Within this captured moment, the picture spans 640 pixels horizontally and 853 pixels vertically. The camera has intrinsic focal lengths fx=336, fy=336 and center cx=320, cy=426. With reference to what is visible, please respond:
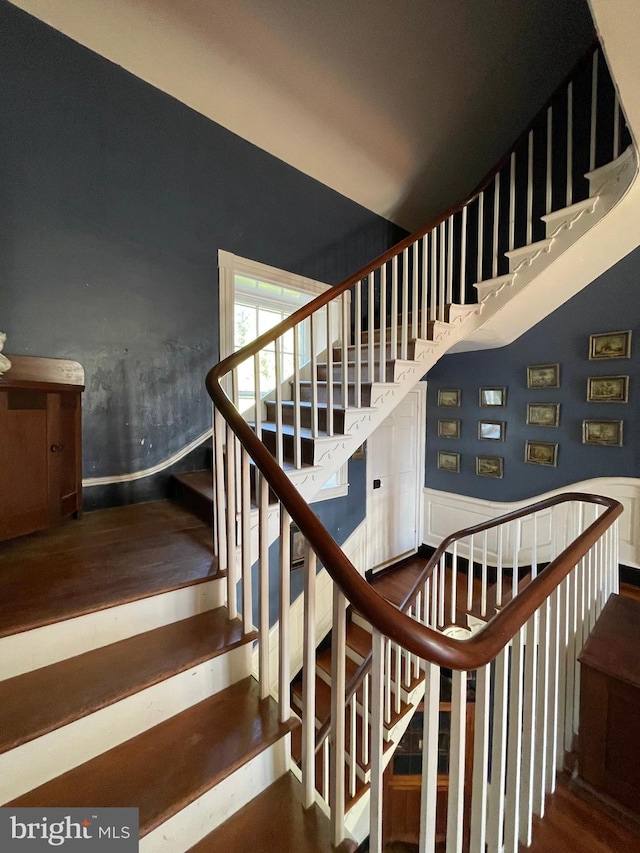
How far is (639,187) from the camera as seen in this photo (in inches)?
70.6

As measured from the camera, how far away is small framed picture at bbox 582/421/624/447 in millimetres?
2701

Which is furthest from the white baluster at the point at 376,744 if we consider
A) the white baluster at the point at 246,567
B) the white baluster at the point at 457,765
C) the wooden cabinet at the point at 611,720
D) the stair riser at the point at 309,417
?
the stair riser at the point at 309,417

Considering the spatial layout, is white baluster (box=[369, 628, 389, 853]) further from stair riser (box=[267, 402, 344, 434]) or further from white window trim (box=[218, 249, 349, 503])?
white window trim (box=[218, 249, 349, 503])

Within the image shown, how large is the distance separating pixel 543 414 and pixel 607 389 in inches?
19.3

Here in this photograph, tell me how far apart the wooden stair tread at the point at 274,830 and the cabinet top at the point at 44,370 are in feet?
6.27

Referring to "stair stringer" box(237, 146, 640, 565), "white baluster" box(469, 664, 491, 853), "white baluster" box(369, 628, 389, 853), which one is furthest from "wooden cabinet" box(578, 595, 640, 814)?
"stair stringer" box(237, 146, 640, 565)

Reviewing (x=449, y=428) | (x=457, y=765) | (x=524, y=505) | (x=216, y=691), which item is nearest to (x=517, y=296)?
(x=449, y=428)

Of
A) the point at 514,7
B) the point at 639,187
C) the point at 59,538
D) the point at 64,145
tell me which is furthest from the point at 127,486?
the point at 514,7

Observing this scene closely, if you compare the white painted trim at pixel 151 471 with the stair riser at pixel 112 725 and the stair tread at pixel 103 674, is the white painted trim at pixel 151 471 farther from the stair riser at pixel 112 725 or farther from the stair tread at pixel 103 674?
the stair riser at pixel 112 725

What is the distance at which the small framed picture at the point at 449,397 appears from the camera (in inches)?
146

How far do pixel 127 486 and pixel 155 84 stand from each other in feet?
8.82

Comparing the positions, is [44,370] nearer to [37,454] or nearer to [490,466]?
[37,454]

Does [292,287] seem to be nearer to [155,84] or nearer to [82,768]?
[155,84]

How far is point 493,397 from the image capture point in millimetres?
3410
